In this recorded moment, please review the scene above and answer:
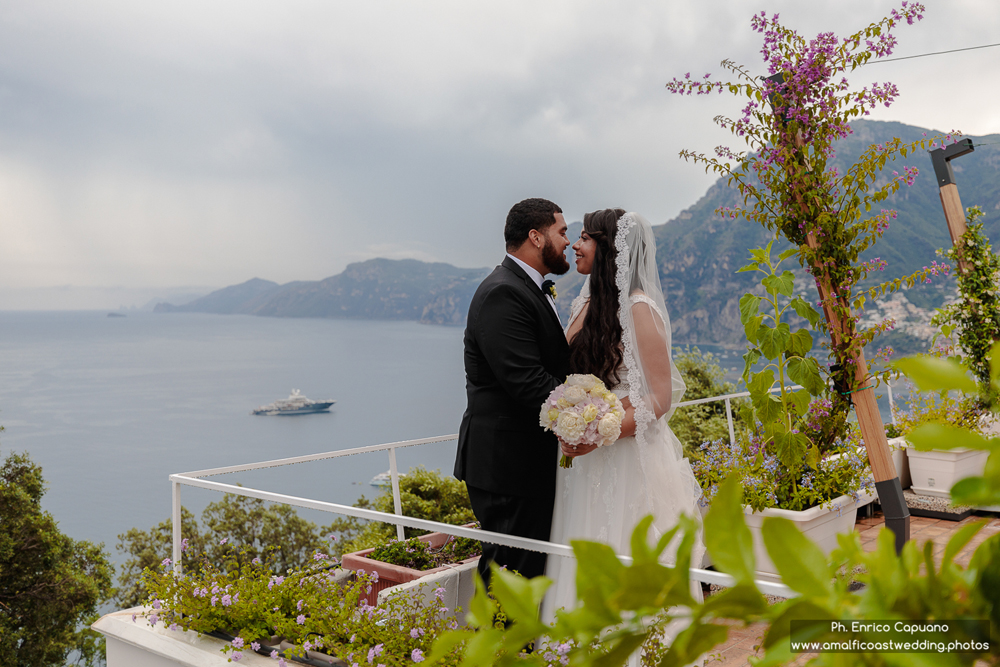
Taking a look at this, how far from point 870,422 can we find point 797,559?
139 inches

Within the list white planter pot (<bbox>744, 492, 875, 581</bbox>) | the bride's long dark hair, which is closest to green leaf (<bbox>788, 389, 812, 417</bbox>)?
white planter pot (<bbox>744, 492, 875, 581</bbox>)

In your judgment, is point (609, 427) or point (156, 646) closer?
point (609, 427)

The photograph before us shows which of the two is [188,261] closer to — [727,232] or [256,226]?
[256,226]

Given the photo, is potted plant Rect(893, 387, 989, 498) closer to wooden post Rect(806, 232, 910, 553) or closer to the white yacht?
A: wooden post Rect(806, 232, 910, 553)

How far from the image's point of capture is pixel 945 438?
290mm

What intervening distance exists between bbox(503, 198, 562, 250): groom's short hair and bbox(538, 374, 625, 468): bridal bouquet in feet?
2.35

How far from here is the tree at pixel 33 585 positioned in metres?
14.9

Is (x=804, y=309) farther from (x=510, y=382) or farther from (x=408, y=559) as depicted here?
(x=408, y=559)

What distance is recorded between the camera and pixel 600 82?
95688 millimetres

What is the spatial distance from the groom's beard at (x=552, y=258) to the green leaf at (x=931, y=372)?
259cm

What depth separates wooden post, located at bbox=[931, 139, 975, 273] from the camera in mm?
5070

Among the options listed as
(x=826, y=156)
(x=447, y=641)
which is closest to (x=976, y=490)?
(x=447, y=641)

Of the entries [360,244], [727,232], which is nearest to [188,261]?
[360,244]

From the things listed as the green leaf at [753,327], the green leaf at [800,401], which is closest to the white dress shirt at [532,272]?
the green leaf at [753,327]
